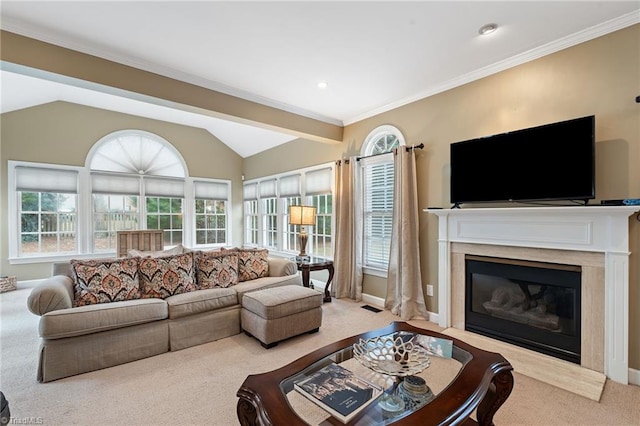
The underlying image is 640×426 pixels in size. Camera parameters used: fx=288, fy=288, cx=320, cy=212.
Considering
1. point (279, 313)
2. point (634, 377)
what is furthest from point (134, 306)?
point (634, 377)

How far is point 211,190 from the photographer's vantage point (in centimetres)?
712

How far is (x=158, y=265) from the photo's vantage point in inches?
120

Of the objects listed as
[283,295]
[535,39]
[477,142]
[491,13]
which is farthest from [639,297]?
[283,295]

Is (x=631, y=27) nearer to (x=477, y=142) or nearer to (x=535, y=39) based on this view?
(x=535, y=39)

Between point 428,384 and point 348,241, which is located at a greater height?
point 348,241

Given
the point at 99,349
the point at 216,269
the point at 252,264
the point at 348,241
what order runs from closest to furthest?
the point at 99,349, the point at 216,269, the point at 252,264, the point at 348,241

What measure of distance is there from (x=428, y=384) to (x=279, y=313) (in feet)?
5.21

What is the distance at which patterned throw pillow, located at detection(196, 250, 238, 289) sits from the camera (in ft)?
10.7

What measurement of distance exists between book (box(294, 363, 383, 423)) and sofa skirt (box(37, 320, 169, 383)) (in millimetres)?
1859

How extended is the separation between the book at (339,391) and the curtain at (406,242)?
6.89ft

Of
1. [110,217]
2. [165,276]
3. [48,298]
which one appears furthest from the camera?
[110,217]

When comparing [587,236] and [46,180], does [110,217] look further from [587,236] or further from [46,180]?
[587,236]

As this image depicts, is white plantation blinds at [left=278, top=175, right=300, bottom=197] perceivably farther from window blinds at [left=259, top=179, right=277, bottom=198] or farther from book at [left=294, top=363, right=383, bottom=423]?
book at [left=294, top=363, right=383, bottom=423]

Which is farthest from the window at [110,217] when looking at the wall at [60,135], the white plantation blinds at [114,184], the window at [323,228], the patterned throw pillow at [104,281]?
the window at [323,228]
